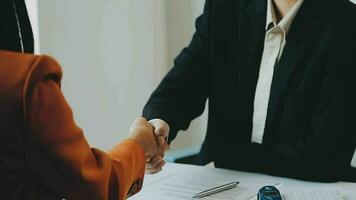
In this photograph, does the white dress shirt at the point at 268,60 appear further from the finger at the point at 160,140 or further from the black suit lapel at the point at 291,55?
the finger at the point at 160,140

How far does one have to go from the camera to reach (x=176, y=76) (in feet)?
6.39

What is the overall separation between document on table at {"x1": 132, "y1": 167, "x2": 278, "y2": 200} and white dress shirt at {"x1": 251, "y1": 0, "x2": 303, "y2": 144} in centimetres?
33

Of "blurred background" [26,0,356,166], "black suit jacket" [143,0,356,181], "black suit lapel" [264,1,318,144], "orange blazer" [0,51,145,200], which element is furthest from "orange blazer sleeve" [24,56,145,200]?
"blurred background" [26,0,356,166]

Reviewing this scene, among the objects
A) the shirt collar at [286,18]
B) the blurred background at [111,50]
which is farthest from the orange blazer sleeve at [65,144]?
the blurred background at [111,50]

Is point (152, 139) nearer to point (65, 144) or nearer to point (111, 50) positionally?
point (65, 144)

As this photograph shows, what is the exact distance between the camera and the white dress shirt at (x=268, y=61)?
73.5 inches

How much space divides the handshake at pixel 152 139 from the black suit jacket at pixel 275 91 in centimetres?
18

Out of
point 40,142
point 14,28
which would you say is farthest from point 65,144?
point 14,28

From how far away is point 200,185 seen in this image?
1460 millimetres

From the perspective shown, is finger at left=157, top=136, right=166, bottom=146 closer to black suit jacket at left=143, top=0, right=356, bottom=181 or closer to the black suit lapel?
black suit jacket at left=143, top=0, right=356, bottom=181

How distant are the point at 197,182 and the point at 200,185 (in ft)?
0.12

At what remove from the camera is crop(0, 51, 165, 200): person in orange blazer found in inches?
30.0

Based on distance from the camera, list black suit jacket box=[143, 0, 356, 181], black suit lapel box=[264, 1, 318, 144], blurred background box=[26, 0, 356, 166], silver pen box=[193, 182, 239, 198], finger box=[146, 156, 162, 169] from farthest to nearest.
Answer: blurred background box=[26, 0, 356, 166] → black suit lapel box=[264, 1, 318, 144] → black suit jacket box=[143, 0, 356, 181] → finger box=[146, 156, 162, 169] → silver pen box=[193, 182, 239, 198]

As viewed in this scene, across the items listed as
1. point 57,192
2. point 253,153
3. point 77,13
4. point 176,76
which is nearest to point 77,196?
point 57,192
